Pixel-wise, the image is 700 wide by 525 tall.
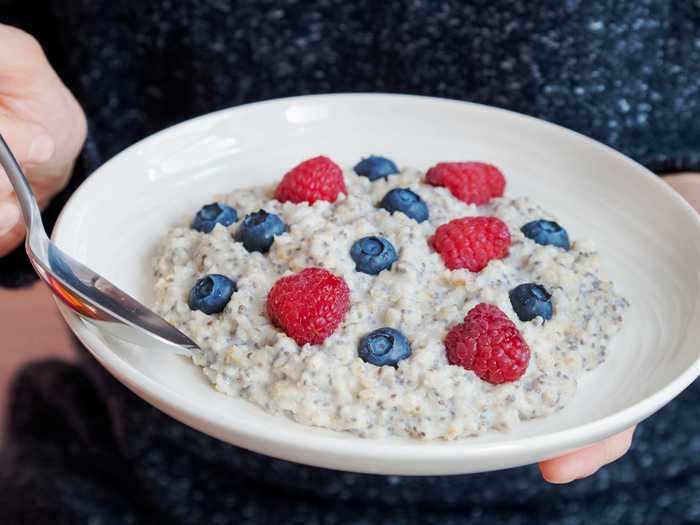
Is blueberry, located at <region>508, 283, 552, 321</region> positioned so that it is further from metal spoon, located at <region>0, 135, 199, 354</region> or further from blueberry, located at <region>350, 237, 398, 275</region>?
metal spoon, located at <region>0, 135, 199, 354</region>

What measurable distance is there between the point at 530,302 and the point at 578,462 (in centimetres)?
17

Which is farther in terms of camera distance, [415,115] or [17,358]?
[17,358]

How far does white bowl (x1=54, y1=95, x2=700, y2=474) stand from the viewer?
29.0 inches

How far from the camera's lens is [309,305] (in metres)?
0.85

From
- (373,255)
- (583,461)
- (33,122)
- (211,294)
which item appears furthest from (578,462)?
(33,122)

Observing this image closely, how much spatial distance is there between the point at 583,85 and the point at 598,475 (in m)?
0.56

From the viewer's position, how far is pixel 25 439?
1.50 metres

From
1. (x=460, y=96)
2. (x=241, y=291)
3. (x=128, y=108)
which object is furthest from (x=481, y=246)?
(x=128, y=108)

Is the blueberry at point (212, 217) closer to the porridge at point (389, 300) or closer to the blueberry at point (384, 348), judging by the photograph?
the porridge at point (389, 300)

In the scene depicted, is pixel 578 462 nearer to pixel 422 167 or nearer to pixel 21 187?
pixel 422 167

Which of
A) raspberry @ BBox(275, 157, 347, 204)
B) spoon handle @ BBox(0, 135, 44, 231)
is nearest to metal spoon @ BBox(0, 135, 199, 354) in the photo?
spoon handle @ BBox(0, 135, 44, 231)

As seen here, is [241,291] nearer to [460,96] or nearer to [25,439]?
[460,96]

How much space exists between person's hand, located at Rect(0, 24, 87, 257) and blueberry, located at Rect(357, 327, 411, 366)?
444 mm

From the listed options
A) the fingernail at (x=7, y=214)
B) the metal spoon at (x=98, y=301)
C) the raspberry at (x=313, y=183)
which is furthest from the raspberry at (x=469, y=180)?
the fingernail at (x=7, y=214)
